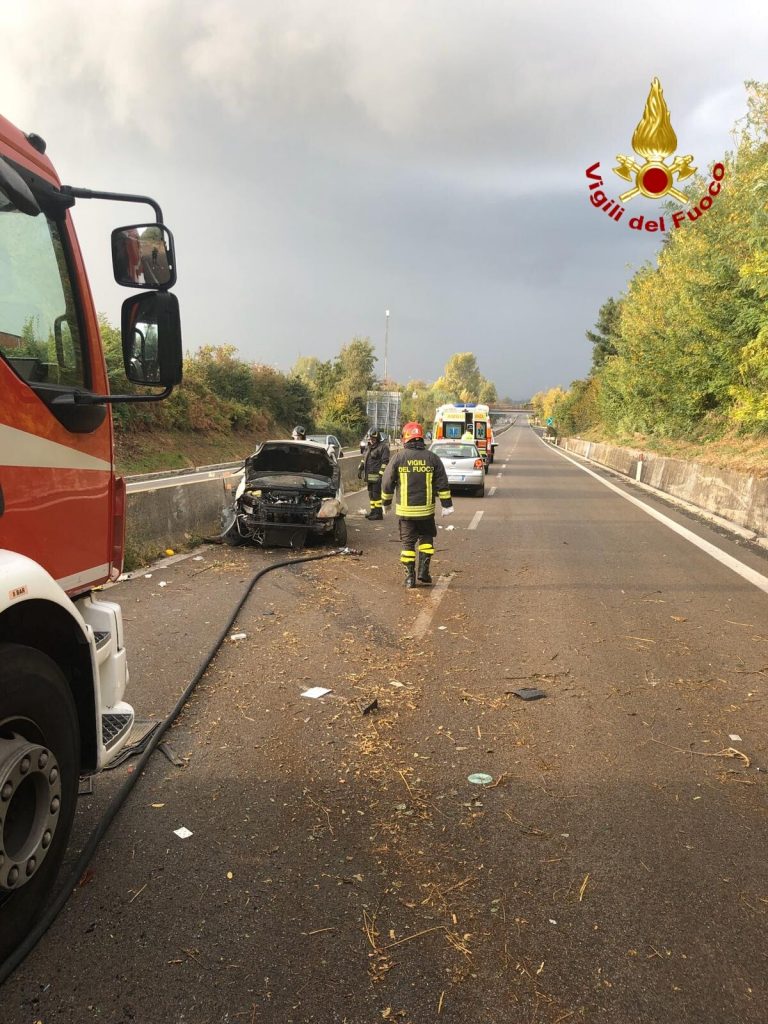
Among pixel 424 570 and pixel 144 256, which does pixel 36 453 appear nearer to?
pixel 144 256

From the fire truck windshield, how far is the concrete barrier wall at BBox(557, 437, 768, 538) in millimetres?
11988

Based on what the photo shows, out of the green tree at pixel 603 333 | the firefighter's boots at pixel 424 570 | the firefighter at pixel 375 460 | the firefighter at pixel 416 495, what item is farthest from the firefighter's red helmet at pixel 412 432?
the green tree at pixel 603 333

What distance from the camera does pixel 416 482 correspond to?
27.8 ft

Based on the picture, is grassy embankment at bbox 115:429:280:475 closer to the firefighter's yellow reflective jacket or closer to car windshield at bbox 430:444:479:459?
car windshield at bbox 430:444:479:459

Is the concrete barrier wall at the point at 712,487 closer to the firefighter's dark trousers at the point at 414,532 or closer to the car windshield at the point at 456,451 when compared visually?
the car windshield at the point at 456,451

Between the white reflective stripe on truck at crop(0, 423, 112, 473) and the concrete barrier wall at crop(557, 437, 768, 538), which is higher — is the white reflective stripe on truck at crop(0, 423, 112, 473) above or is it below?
above

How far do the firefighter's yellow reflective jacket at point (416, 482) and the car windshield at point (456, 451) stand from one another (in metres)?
10.8

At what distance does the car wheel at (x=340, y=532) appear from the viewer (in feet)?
34.8

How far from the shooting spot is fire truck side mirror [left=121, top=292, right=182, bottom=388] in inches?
110

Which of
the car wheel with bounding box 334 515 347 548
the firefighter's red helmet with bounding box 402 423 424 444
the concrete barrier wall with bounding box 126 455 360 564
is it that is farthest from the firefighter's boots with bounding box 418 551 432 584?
the concrete barrier wall with bounding box 126 455 360 564

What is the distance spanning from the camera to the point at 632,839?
3.15 m

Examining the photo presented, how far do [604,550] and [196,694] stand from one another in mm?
7457

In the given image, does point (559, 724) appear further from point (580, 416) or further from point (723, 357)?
point (580, 416)

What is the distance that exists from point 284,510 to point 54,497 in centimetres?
756
